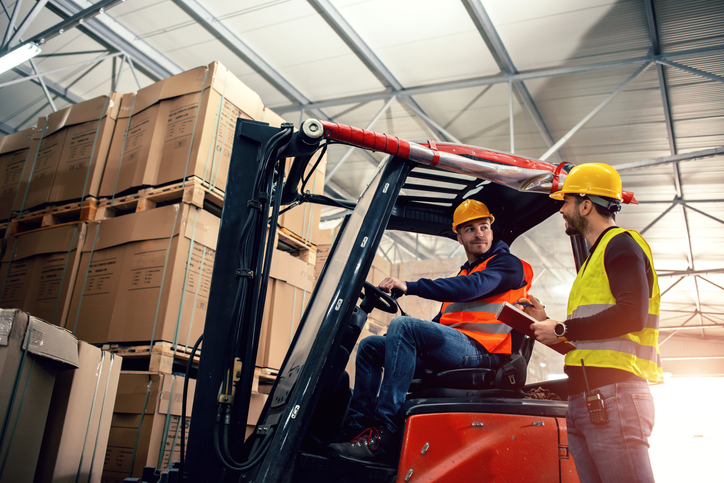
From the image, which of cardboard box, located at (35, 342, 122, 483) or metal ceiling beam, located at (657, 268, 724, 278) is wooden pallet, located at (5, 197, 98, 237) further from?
metal ceiling beam, located at (657, 268, 724, 278)

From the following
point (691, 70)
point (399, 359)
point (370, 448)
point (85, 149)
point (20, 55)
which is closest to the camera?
point (370, 448)

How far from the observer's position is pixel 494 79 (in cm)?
745

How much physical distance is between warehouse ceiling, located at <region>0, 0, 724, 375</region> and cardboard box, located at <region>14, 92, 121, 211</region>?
6.61 feet

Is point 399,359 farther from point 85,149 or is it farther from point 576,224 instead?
point 85,149

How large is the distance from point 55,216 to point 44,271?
1.77ft

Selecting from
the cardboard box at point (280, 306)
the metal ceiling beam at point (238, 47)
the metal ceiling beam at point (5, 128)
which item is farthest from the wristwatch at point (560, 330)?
the metal ceiling beam at point (5, 128)

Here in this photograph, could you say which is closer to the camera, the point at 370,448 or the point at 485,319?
the point at 370,448

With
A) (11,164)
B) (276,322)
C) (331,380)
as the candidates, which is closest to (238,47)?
(11,164)

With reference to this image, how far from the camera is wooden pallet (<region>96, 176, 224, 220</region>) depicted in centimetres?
394

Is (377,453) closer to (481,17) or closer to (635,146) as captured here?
(481,17)

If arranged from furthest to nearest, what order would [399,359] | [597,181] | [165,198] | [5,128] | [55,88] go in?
[5,128] < [55,88] < [165,198] < [399,359] < [597,181]

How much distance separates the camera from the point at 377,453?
2094 millimetres

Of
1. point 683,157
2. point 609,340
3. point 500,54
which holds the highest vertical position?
point 500,54

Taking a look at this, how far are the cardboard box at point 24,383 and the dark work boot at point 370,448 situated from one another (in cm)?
136
